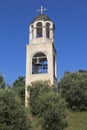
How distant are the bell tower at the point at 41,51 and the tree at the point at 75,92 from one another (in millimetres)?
2269

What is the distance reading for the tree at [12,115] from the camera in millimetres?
35500

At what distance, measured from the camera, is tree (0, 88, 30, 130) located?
3550cm

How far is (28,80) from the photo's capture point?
4981 centimetres

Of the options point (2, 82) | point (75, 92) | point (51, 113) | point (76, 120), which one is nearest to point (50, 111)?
point (51, 113)

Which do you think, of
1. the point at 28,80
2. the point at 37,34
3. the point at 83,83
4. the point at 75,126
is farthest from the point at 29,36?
the point at 75,126

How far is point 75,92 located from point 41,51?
8.23 meters

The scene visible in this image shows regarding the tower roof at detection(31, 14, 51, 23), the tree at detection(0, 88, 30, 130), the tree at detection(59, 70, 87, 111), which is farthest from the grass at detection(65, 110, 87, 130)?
the tower roof at detection(31, 14, 51, 23)

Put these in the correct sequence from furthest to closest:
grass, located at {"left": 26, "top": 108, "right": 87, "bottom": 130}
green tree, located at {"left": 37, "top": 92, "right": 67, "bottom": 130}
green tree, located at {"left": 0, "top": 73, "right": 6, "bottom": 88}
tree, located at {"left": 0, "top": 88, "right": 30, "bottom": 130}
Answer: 1. green tree, located at {"left": 0, "top": 73, "right": 6, "bottom": 88}
2. grass, located at {"left": 26, "top": 108, "right": 87, "bottom": 130}
3. green tree, located at {"left": 37, "top": 92, "right": 67, "bottom": 130}
4. tree, located at {"left": 0, "top": 88, "right": 30, "bottom": 130}

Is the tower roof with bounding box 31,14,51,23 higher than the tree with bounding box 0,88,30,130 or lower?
higher

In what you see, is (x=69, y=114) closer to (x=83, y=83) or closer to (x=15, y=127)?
(x=83, y=83)

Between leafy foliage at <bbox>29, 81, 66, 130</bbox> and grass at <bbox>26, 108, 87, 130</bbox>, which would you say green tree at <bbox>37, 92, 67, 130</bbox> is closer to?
leafy foliage at <bbox>29, 81, 66, 130</bbox>

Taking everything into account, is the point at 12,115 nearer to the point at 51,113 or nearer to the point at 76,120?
the point at 51,113

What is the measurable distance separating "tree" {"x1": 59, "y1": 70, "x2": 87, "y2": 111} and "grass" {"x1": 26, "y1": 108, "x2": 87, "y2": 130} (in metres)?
1.61

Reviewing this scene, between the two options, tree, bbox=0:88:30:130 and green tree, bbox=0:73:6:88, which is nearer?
tree, bbox=0:88:30:130
